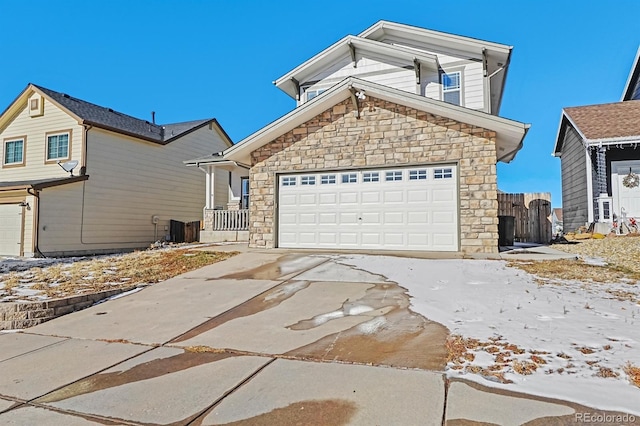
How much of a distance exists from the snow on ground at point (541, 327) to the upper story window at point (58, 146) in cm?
1509

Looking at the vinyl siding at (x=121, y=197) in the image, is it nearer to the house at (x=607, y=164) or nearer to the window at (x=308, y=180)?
the window at (x=308, y=180)

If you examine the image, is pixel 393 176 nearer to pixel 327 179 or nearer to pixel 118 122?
pixel 327 179

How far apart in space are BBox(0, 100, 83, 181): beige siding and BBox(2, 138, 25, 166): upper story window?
0.22m

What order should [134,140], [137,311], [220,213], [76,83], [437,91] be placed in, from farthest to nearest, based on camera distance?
1. [76,83]
2. [134,140]
3. [220,213]
4. [437,91]
5. [137,311]

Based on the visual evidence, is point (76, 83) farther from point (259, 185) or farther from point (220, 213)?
point (259, 185)

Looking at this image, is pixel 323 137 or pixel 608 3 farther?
pixel 608 3

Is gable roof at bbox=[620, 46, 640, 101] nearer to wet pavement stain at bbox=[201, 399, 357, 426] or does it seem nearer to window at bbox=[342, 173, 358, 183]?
window at bbox=[342, 173, 358, 183]

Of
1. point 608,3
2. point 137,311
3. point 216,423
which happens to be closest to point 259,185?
point 137,311

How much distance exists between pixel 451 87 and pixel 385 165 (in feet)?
16.7

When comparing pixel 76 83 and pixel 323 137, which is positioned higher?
pixel 76 83

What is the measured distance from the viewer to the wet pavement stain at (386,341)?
3.26 m

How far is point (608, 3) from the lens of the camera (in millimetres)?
13961

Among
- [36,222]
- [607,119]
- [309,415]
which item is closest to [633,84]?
[607,119]

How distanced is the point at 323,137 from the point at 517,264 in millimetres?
5965
